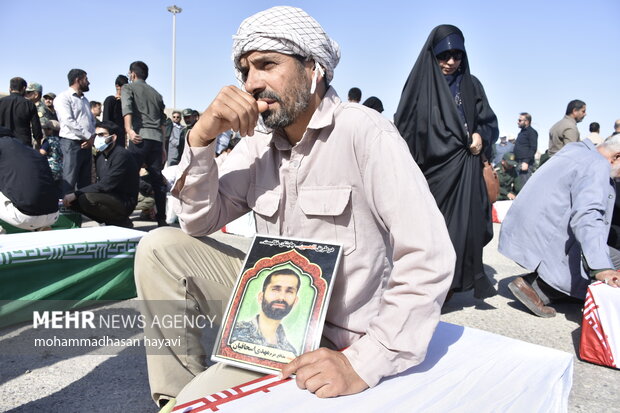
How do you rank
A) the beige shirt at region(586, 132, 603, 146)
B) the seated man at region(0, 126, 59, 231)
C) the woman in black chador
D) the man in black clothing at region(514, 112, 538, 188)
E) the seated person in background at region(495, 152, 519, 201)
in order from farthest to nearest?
the seated person in background at region(495, 152, 519, 201), the man in black clothing at region(514, 112, 538, 188), the beige shirt at region(586, 132, 603, 146), the seated man at region(0, 126, 59, 231), the woman in black chador

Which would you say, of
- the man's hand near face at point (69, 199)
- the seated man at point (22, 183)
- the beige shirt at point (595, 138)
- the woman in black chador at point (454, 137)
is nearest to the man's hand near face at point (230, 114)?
the woman in black chador at point (454, 137)

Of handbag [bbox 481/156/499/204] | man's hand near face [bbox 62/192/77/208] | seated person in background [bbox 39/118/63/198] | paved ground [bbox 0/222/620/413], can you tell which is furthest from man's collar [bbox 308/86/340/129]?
seated person in background [bbox 39/118/63/198]

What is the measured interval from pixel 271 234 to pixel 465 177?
86.5 inches

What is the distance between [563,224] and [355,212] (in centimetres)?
242

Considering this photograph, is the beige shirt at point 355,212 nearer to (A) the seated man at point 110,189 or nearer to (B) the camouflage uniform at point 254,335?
(B) the camouflage uniform at point 254,335

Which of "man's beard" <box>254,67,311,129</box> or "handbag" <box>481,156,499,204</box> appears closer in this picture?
"man's beard" <box>254,67,311,129</box>

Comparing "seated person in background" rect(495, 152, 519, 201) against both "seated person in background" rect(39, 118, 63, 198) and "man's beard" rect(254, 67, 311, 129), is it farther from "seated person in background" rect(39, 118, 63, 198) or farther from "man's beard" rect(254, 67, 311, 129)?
"man's beard" rect(254, 67, 311, 129)

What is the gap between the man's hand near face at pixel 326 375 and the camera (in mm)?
1278

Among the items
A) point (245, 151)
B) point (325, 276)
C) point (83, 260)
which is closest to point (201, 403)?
point (325, 276)

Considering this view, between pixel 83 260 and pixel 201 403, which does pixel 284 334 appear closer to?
pixel 201 403

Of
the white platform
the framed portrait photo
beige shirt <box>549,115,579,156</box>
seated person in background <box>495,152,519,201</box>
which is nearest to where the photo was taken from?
the white platform

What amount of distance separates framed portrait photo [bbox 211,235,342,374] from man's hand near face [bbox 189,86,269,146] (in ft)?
1.34

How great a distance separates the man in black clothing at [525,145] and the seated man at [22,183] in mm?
9929

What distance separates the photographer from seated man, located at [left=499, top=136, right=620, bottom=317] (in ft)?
9.80
